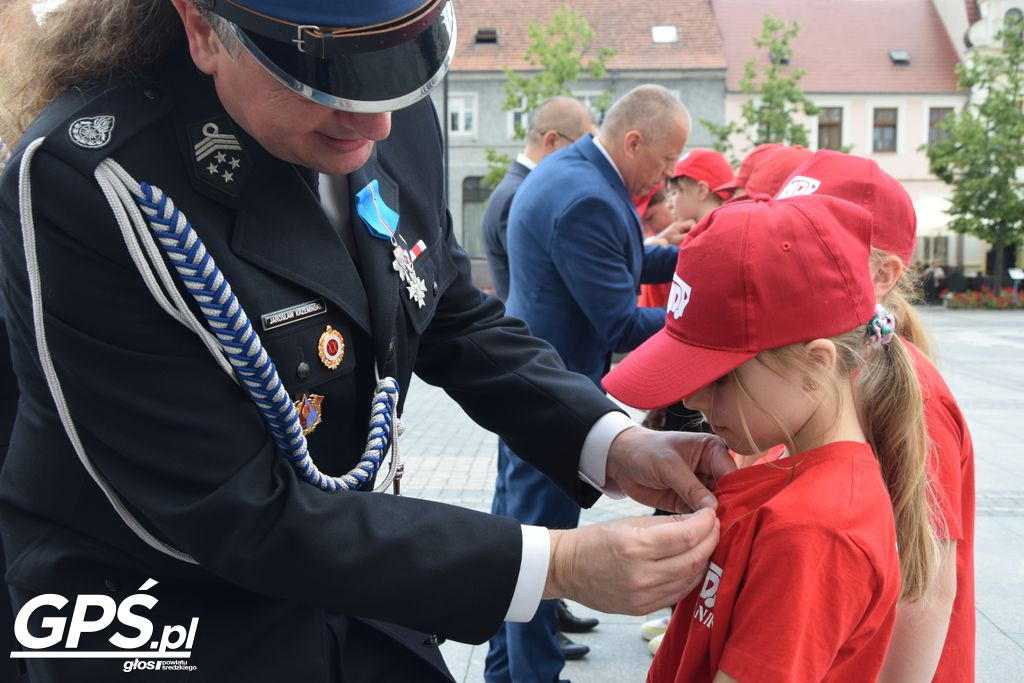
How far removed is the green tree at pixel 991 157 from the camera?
2577cm

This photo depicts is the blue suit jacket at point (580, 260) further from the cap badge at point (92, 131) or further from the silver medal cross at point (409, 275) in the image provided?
the cap badge at point (92, 131)

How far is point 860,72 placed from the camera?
1286 inches

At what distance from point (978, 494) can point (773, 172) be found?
2838mm

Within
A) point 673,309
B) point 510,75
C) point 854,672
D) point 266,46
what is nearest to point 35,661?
point 266,46

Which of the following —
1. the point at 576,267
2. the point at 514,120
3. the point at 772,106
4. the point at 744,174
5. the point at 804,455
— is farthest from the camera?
the point at 514,120

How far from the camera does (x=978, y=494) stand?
551cm

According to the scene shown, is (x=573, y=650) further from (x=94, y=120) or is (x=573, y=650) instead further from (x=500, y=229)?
(x=94, y=120)

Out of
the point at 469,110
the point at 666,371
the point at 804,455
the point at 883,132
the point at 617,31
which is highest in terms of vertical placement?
the point at 617,31

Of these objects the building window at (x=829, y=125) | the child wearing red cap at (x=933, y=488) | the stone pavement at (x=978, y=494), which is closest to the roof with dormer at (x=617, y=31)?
the building window at (x=829, y=125)

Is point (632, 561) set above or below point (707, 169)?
below

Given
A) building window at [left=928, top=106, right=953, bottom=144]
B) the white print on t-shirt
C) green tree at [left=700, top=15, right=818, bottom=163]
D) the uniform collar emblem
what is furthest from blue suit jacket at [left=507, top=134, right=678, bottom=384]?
building window at [left=928, top=106, right=953, bottom=144]

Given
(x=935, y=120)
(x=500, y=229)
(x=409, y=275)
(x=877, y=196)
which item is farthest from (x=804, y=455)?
(x=935, y=120)

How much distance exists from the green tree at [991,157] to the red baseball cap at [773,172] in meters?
24.4

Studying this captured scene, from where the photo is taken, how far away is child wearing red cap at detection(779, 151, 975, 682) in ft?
5.72
